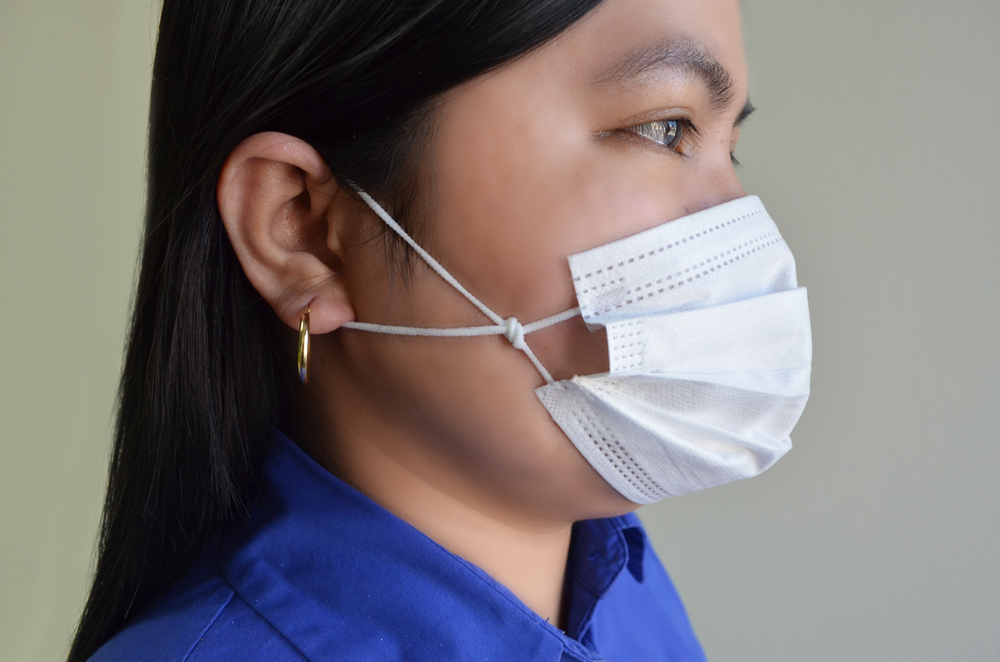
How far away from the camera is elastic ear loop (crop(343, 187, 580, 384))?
2.49ft

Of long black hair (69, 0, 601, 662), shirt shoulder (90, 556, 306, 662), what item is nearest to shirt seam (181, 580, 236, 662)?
shirt shoulder (90, 556, 306, 662)

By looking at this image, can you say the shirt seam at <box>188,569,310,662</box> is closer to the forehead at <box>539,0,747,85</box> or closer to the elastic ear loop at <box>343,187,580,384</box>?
the elastic ear loop at <box>343,187,580,384</box>

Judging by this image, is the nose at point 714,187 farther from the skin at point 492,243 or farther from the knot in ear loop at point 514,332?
the knot in ear loop at point 514,332

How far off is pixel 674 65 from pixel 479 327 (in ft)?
1.05

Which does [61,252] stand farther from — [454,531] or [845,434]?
[845,434]

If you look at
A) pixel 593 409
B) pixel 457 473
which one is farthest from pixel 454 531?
pixel 593 409

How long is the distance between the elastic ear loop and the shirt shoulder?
33cm

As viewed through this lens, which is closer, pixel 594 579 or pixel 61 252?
pixel 594 579

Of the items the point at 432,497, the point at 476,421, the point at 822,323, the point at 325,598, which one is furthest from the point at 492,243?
the point at 822,323

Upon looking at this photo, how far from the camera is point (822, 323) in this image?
1490mm

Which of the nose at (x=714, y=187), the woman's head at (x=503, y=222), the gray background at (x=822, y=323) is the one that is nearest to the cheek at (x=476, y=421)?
the woman's head at (x=503, y=222)

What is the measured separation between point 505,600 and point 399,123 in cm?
52

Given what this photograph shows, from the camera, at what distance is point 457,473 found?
0.84 m

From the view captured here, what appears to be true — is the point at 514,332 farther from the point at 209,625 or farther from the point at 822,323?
the point at 822,323
